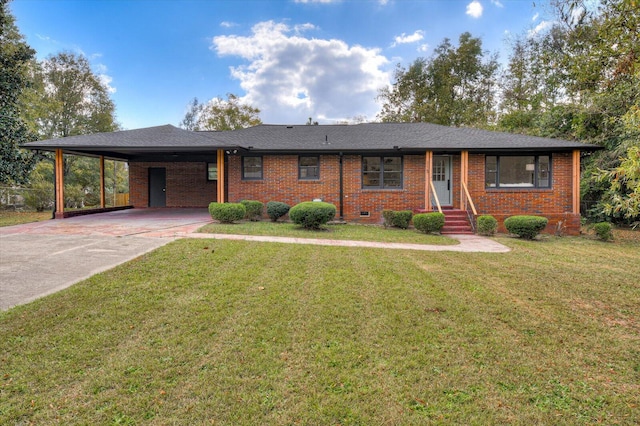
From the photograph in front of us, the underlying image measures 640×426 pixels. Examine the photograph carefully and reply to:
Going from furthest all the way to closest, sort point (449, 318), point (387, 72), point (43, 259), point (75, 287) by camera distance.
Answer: point (387, 72), point (43, 259), point (75, 287), point (449, 318)

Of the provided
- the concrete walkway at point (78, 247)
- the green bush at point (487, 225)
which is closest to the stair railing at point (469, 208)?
the green bush at point (487, 225)

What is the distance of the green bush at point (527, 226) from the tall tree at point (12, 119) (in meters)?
19.8

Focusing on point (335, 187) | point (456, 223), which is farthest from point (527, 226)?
point (335, 187)

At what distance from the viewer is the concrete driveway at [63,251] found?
459cm

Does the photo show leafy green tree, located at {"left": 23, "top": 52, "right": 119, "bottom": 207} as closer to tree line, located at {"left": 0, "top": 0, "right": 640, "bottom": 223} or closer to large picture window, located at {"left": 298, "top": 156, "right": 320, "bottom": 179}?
tree line, located at {"left": 0, "top": 0, "right": 640, "bottom": 223}

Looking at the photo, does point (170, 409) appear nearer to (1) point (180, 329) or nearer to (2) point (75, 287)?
(1) point (180, 329)

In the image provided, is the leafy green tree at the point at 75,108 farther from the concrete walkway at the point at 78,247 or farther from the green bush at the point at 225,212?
the green bush at the point at 225,212

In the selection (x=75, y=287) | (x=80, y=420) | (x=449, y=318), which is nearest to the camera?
(x=80, y=420)

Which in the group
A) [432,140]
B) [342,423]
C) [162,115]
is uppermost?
[162,115]

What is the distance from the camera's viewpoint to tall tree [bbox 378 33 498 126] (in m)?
27.5

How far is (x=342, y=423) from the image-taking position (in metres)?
2.17

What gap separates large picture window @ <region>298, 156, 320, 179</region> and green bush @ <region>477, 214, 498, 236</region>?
20.6 ft

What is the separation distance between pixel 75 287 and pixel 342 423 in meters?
4.24

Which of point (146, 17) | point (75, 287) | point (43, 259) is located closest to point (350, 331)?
point (75, 287)
